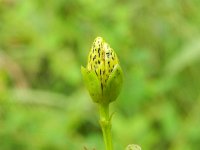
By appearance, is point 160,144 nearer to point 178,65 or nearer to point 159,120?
point 159,120

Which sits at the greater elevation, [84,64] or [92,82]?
[84,64]

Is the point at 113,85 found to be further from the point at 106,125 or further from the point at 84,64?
the point at 84,64

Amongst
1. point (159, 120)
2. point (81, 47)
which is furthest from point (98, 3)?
point (159, 120)

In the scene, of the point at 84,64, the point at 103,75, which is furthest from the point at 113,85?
the point at 84,64

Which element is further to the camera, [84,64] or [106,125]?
[84,64]

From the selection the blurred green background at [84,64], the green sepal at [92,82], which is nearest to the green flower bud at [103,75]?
the green sepal at [92,82]

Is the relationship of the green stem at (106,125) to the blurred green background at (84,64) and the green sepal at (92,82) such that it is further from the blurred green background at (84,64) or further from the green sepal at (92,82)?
the blurred green background at (84,64)

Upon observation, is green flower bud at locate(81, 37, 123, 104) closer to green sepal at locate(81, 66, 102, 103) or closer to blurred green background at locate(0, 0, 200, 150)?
green sepal at locate(81, 66, 102, 103)
